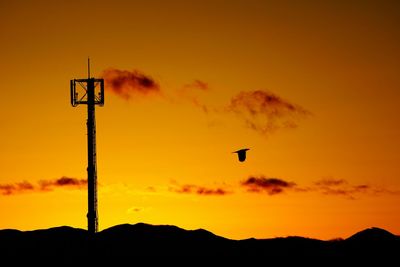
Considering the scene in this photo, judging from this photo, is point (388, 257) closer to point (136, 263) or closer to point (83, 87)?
point (136, 263)

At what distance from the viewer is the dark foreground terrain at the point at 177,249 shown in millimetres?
125000

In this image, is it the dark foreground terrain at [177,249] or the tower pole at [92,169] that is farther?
the dark foreground terrain at [177,249]

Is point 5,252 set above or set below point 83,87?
below

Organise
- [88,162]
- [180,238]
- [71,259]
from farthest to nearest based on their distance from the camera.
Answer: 1. [180,238]
2. [71,259]
3. [88,162]

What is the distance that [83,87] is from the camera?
304 feet

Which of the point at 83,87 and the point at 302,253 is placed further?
the point at 302,253

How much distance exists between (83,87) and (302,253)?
2357 inches

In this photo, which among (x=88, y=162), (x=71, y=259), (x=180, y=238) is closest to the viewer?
(x=88, y=162)

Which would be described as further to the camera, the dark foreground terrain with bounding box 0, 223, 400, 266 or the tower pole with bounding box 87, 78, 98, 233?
the dark foreground terrain with bounding box 0, 223, 400, 266

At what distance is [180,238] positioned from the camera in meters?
136

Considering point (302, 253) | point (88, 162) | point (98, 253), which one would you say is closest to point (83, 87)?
point (88, 162)

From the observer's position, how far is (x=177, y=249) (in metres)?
134

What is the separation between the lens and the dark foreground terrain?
125 m

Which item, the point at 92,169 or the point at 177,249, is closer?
the point at 92,169
